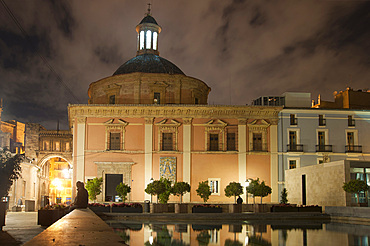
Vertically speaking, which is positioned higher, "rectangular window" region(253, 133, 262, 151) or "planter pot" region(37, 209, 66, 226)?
"rectangular window" region(253, 133, 262, 151)

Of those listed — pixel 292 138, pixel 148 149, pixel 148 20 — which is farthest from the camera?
pixel 148 20

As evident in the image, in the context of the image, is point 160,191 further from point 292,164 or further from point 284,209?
point 292,164

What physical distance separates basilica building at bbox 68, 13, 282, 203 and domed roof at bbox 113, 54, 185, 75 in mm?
5180

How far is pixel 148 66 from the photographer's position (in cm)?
3934

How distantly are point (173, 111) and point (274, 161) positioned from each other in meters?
9.78

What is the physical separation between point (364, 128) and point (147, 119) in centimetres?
1950

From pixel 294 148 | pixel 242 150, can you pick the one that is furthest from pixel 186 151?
pixel 294 148

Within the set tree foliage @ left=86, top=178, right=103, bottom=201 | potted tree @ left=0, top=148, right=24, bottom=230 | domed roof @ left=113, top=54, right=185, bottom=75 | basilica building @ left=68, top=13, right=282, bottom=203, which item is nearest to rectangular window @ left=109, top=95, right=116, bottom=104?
basilica building @ left=68, top=13, right=282, bottom=203

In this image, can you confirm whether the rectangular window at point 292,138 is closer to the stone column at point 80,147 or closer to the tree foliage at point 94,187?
the tree foliage at point 94,187

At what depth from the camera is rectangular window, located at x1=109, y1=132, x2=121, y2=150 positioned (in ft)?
114

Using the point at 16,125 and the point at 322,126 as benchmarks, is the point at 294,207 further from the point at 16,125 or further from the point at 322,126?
the point at 16,125

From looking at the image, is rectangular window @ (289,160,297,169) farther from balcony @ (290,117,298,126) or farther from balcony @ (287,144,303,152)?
balcony @ (290,117,298,126)

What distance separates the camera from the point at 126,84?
123 feet

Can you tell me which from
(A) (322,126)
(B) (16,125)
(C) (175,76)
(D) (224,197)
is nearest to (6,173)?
(D) (224,197)
